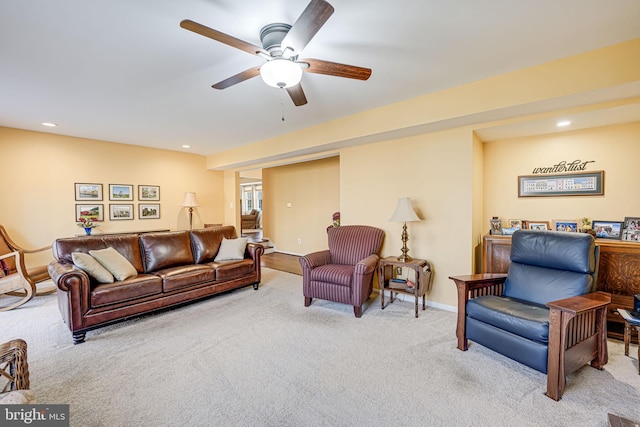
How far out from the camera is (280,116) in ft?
12.1

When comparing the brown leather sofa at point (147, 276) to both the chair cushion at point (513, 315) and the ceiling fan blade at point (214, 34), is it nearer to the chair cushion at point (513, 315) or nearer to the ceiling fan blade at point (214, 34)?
the ceiling fan blade at point (214, 34)

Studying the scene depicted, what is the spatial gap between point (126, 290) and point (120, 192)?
3.22 meters

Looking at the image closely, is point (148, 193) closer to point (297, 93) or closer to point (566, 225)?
point (297, 93)

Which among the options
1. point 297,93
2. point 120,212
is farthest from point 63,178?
point 297,93

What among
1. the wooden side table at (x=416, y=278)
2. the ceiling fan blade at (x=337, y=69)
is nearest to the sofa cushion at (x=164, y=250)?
the wooden side table at (x=416, y=278)

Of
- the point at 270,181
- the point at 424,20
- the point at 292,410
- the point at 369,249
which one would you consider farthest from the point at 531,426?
the point at 270,181

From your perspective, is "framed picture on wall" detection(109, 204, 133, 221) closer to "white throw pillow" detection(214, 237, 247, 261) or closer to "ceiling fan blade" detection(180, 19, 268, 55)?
"white throw pillow" detection(214, 237, 247, 261)

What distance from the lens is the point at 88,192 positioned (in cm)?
484

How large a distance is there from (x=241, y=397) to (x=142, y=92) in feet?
10.2

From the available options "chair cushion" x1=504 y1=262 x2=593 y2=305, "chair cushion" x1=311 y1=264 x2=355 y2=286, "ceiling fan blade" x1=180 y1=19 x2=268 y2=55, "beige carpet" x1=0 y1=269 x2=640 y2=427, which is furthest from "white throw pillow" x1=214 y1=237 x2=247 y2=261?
"chair cushion" x1=504 y1=262 x2=593 y2=305

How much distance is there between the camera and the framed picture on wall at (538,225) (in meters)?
3.29

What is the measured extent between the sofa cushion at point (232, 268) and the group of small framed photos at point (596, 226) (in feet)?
11.0

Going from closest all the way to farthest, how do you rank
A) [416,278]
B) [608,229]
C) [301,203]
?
[608,229], [416,278], [301,203]

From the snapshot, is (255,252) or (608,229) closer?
(608,229)
